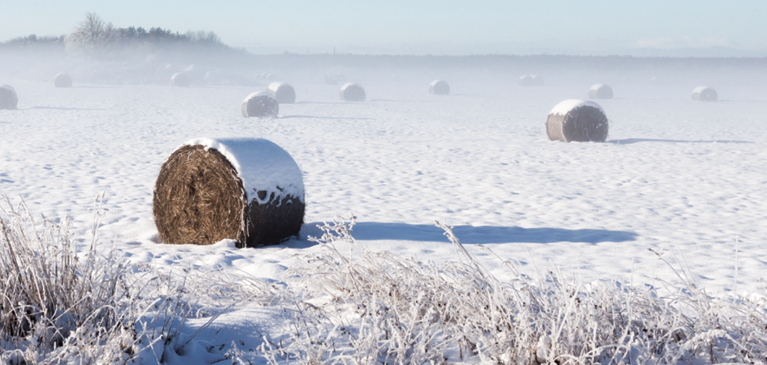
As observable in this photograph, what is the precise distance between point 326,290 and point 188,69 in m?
64.6

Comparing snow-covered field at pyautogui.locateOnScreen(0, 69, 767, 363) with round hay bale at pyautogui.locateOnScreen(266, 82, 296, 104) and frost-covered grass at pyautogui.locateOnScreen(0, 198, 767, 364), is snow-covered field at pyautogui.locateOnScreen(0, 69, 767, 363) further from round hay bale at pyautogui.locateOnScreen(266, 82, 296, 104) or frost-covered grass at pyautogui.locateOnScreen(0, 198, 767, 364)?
round hay bale at pyautogui.locateOnScreen(266, 82, 296, 104)

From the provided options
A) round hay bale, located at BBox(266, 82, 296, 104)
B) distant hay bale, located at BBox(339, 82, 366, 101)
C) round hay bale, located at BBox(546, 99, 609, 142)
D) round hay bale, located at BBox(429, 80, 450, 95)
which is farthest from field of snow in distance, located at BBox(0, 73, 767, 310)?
round hay bale, located at BBox(429, 80, 450, 95)

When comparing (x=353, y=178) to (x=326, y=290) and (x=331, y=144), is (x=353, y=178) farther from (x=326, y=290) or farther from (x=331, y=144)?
(x=326, y=290)

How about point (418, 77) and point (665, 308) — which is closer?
point (665, 308)

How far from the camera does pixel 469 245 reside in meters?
6.07

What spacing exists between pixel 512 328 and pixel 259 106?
63.2 feet

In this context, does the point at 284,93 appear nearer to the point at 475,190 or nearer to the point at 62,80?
the point at 62,80

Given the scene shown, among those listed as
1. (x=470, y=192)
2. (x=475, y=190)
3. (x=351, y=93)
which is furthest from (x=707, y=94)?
(x=470, y=192)

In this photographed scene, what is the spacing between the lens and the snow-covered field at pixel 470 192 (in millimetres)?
5535

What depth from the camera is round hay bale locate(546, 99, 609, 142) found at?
15.1m

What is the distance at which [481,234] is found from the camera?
21.4ft

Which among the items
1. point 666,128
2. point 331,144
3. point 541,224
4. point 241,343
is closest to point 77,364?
point 241,343

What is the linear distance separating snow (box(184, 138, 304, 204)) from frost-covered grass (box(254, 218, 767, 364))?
2.42 metres

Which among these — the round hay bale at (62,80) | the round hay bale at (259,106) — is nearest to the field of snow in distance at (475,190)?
the round hay bale at (259,106)
